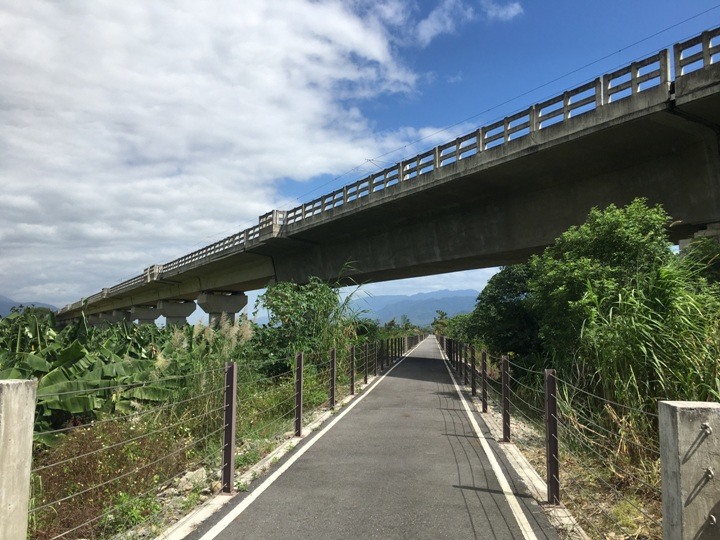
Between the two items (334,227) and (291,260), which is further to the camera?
(291,260)

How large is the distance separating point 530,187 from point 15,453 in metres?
17.1

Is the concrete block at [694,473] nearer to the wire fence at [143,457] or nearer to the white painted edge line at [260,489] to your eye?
the wire fence at [143,457]

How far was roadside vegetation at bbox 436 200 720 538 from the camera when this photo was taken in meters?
6.17

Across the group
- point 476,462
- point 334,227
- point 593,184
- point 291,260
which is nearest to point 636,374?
point 476,462

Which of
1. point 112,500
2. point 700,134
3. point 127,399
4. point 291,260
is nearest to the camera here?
point 112,500

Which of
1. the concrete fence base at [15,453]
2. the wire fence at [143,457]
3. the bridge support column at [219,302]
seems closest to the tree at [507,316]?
the wire fence at [143,457]

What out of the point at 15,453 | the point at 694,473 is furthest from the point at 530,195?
the point at 15,453

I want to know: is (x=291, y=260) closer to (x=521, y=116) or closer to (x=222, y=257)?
(x=222, y=257)

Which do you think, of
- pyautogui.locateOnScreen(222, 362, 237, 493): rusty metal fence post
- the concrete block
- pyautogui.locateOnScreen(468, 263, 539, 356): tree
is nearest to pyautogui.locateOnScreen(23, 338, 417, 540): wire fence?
pyautogui.locateOnScreen(222, 362, 237, 493): rusty metal fence post

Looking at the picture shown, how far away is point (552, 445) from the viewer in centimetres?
596

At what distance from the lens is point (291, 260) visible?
32.8 meters

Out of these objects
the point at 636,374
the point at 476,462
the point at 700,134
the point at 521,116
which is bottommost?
the point at 476,462

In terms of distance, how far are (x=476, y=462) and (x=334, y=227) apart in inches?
772

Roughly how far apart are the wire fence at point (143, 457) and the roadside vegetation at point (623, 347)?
4254 mm
